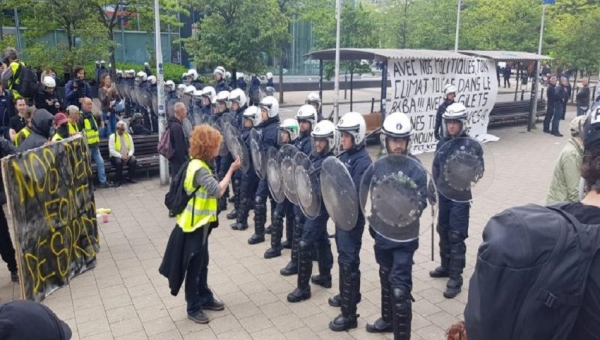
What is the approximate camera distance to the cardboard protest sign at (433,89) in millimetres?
13344

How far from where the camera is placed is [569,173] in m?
4.85

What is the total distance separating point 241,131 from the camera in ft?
28.3

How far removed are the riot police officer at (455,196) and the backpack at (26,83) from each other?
8.36m

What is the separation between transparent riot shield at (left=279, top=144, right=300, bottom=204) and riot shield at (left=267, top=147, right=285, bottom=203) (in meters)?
0.20

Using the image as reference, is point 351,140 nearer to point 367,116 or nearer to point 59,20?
point 367,116

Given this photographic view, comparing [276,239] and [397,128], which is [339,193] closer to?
[397,128]

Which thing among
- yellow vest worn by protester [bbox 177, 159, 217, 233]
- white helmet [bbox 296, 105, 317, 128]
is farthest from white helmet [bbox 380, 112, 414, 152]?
white helmet [bbox 296, 105, 317, 128]

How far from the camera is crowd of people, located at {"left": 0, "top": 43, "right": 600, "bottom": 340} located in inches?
66.4

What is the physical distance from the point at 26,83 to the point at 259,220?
601 centimetres

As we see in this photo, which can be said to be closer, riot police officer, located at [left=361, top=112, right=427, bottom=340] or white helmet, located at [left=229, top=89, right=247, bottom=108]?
riot police officer, located at [left=361, top=112, right=427, bottom=340]

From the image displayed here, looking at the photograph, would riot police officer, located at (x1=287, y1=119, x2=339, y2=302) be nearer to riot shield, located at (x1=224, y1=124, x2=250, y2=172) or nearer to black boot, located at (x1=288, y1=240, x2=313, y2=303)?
black boot, located at (x1=288, y1=240, x2=313, y2=303)

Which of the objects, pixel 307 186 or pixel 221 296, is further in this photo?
pixel 221 296

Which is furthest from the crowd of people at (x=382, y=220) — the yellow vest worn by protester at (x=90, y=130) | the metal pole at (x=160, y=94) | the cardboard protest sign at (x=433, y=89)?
the cardboard protest sign at (x=433, y=89)

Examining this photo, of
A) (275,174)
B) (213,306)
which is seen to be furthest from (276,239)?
(213,306)
